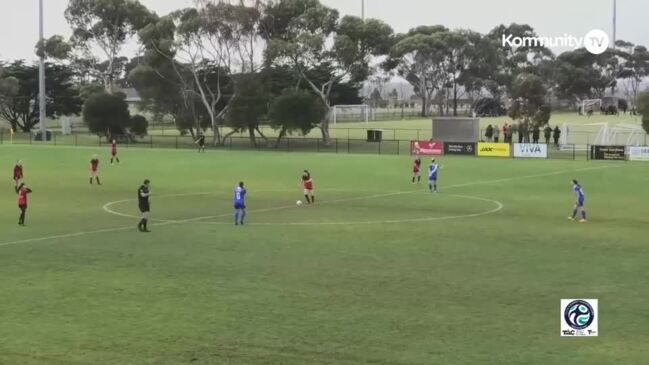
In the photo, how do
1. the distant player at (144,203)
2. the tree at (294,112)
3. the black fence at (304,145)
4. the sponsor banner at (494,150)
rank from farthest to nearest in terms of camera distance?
1. the tree at (294,112)
2. the black fence at (304,145)
3. the sponsor banner at (494,150)
4. the distant player at (144,203)

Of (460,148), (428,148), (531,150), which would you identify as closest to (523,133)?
(460,148)

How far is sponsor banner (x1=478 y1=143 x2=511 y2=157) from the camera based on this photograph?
6719 cm

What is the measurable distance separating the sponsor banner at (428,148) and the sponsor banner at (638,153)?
1551 cm

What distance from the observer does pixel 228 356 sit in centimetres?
1291

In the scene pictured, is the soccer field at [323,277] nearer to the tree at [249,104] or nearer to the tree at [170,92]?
the tree at [249,104]

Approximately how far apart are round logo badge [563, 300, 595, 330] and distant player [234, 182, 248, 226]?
1532cm

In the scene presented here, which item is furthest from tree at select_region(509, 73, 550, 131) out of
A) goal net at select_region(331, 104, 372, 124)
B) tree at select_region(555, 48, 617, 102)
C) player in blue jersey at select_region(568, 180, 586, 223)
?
tree at select_region(555, 48, 617, 102)

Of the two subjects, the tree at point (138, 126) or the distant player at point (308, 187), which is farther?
the tree at point (138, 126)

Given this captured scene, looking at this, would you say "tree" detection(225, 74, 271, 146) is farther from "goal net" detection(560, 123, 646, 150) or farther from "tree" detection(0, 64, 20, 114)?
"tree" detection(0, 64, 20, 114)

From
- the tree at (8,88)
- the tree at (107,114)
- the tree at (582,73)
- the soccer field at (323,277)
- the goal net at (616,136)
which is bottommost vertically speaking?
the soccer field at (323,277)

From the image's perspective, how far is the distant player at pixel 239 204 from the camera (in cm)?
2811

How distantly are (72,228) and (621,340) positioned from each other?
64.2ft

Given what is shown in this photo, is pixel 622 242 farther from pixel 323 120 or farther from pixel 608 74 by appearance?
pixel 608 74

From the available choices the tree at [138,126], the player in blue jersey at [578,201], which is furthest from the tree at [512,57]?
the player in blue jersey at [578,201]
